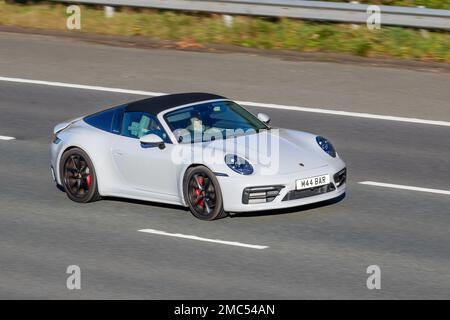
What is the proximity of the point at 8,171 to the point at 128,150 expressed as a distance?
2585mm

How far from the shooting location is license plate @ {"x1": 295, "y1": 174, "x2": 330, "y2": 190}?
45.6ft

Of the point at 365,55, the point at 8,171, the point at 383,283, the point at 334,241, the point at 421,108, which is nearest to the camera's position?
the point at 383,283

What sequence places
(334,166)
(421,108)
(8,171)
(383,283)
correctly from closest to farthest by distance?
(383,283), (334,166), (8,171), (421,108)

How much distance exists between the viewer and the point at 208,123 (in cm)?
1472

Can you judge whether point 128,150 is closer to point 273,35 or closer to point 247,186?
point 247,186

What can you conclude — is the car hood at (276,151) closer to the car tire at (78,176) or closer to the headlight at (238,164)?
the headlight at (238,164)

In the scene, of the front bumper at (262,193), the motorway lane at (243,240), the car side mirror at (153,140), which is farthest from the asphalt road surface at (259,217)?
the car side mirror at (153,140)

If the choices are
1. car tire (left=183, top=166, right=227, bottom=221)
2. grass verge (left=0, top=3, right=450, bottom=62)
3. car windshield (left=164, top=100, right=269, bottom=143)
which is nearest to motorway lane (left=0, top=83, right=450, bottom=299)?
car tire (left=183, top=166, right=227, bottom=221)

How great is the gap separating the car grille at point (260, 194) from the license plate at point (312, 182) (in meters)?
0.21

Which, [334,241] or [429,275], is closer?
[429,275]

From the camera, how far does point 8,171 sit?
1664 cm

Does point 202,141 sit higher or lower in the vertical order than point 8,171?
higher

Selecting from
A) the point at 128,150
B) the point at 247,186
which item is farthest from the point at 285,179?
the point at 128,150

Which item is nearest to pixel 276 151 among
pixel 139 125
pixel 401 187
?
pixel 139 125
